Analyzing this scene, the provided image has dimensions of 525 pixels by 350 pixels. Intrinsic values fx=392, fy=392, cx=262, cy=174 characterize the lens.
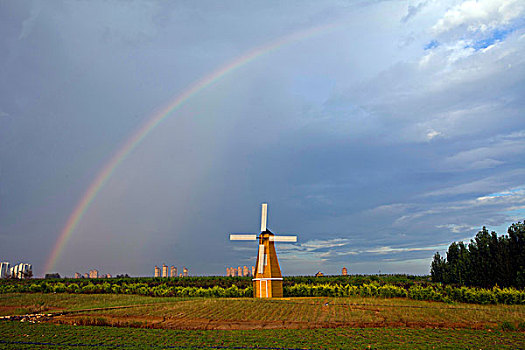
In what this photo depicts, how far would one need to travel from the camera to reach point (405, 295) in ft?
90.3

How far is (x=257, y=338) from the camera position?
47.6 feet

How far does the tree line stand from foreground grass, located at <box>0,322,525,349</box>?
54.4 ft

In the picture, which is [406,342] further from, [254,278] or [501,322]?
[254,278]

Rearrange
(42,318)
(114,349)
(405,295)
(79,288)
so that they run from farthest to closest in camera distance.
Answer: (79,288)
(405,295)
(42,318)
(114,349)

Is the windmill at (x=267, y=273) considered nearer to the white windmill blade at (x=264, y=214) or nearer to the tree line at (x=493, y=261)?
the white windmill blade at (x=264, y=214)

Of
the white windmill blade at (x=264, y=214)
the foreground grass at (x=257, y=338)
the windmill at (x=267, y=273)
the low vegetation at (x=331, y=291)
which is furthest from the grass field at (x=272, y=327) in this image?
the white windmill blade at (x=264, y=214)

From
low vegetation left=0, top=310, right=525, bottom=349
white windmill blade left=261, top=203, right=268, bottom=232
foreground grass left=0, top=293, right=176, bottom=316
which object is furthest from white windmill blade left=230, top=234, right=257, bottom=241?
low vegetation left=0, top=310, right=525, bottom=349

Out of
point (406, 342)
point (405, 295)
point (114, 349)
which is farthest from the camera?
point (405, 295)

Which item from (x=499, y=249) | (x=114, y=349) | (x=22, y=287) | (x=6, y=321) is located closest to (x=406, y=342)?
(x=114, y=349)

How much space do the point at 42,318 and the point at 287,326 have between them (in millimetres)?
11884

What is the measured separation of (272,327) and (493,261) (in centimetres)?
2335

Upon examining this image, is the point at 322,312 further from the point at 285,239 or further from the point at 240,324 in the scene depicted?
the point at 285,239

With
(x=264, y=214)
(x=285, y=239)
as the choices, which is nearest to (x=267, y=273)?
(x=285, y=239)

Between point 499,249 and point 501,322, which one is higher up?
point 499,249
